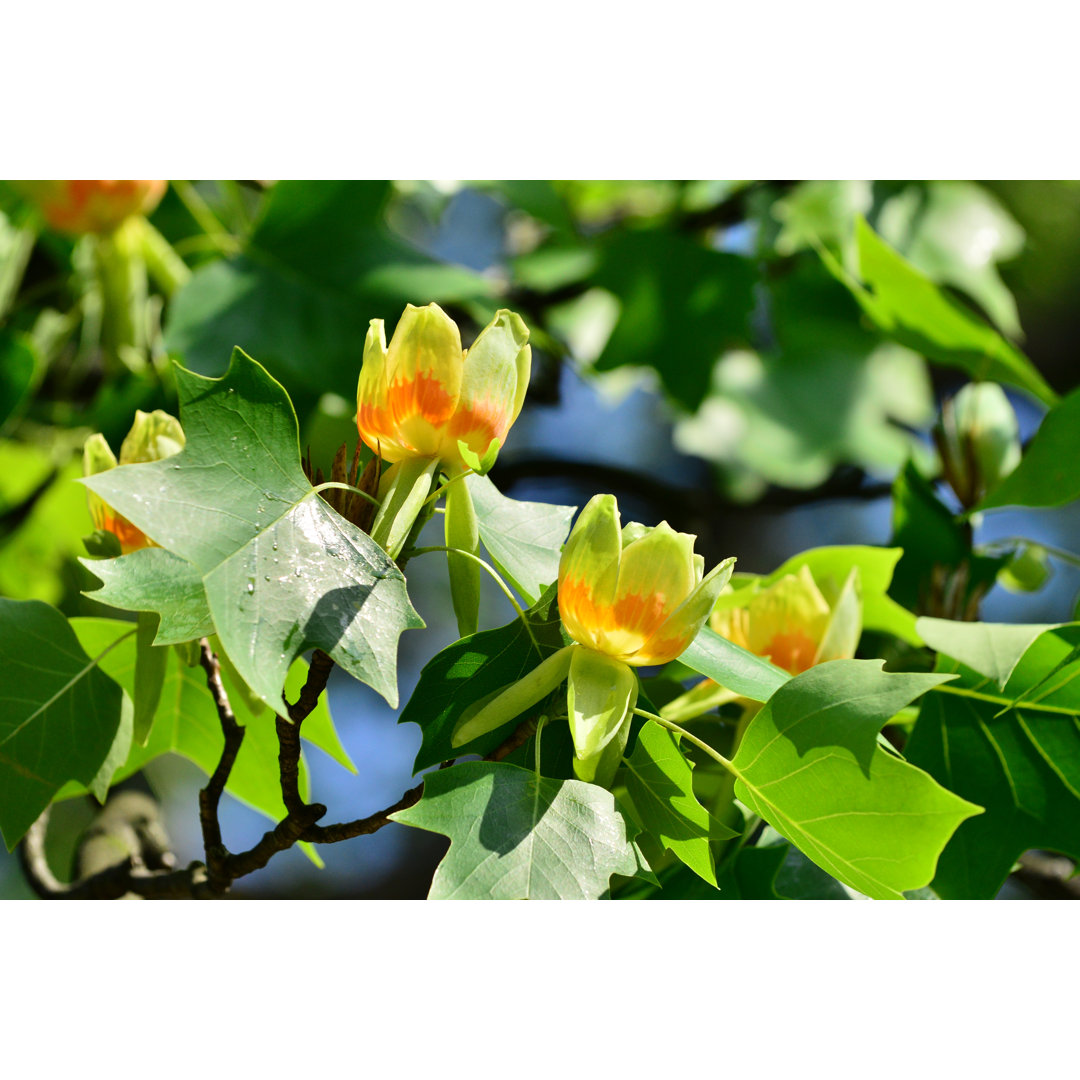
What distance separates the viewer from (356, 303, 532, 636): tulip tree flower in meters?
0.30

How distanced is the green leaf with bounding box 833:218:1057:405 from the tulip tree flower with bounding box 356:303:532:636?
1.27 feet

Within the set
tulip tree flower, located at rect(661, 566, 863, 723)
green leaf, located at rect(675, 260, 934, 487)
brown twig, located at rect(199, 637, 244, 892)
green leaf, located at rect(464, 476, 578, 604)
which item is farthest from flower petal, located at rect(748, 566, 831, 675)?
green leaf, located at rect(675, 260, 934, 487)

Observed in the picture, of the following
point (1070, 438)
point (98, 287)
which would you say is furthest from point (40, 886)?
point (1070, 438)

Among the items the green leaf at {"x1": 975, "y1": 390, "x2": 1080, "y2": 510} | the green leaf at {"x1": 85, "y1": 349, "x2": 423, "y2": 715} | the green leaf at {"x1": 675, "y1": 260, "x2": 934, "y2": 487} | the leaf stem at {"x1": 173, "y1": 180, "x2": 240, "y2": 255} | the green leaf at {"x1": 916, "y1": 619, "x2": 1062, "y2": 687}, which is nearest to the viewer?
the green leaf at {"x1": 85, "y1": 349, "x2": 423, "y2": 715}

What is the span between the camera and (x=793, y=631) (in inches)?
16.3

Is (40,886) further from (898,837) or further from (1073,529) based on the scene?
(1073,529)

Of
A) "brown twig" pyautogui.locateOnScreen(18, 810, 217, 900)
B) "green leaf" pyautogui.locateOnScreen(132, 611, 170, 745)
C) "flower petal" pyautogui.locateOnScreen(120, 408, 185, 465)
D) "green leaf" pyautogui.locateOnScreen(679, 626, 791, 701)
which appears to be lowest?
"brown twig" pyautogui.locateOnScreen(18, 810, 217, 900)

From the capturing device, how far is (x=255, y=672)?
26cm

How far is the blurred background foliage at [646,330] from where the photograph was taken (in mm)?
647

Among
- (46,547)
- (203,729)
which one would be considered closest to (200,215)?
(46,547)

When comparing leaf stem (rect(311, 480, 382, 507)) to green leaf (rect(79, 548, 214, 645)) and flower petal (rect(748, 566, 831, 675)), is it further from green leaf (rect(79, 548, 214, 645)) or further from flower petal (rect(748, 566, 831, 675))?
flower petal (rect(748, 566, 831, 675))

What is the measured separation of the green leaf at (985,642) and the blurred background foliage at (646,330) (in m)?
0.20

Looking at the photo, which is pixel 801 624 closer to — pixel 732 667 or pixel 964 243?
pixel 732 667

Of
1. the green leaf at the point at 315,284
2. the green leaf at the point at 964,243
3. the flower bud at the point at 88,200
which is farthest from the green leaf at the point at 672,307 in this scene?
the flower bud at the point at 88,200
